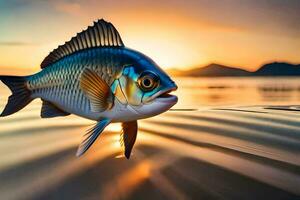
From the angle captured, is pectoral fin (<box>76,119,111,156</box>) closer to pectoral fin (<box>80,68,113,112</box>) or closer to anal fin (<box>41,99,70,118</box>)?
pectoral fin (<box>80,68,113,112</box>)

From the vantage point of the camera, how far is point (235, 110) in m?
7.79

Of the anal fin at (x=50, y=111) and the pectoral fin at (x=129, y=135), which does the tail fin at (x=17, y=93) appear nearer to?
the anal fin at (x=50, y=111)

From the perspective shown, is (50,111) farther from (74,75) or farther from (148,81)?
(148,81)

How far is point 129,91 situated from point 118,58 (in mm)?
179

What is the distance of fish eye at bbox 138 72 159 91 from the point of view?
6.43ft

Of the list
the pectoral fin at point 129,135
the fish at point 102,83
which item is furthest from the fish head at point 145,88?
the pectoral fin at point 129,135

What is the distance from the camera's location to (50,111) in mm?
2170

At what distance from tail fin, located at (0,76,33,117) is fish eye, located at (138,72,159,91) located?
0.68m

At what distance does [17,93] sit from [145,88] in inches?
30.4

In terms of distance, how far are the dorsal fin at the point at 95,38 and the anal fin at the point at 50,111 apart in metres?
0.26

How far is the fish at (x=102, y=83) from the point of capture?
6.33 ft

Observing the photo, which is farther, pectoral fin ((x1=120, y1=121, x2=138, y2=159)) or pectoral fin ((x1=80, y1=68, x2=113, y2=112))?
pectoral fin ((x1=120, y1=121, x2=138, y2=159))

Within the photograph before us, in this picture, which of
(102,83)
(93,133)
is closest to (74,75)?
(102,83)

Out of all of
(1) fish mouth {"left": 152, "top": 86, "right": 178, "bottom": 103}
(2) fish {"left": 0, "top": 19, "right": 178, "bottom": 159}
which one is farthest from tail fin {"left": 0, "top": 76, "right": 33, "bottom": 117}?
(1) fish mouth {"left": 152, "top": 86, "right": 178, "bottom": 103}
